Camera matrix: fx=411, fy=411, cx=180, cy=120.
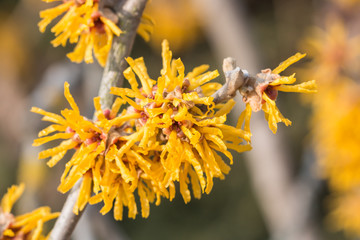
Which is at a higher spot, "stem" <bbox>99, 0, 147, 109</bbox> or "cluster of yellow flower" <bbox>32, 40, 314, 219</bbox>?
"stem" <bbox>99, 0, 147, 109</bbox>

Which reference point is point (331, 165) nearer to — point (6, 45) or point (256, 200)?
point (256, 200)

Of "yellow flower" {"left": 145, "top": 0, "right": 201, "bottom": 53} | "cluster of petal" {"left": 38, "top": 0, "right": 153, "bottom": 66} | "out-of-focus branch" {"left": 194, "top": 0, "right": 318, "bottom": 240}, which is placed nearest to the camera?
"cluster of petal" {"left": 38, "top": 0, "right": 153, "bottom": 66}

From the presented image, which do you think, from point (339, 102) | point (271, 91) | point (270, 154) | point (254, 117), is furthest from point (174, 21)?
point (271, 91)

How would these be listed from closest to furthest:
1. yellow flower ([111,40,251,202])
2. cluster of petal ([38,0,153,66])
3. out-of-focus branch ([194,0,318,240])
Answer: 1. yellow flower ([111,40,251,202])
2. cluster of petal ([38,0,153,66])
3. out-of-focus branch ([194,0,318,240])

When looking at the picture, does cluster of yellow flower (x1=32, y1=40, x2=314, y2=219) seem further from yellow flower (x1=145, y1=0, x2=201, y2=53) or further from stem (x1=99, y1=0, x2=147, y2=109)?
yellow flower (x1=145, y1=0, x2=201, y2=53)

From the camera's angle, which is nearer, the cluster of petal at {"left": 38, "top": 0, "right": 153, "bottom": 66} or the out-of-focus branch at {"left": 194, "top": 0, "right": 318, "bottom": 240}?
the cluster of petal at {"left": 38, "top": 0, "right": 153, "bottom": 66}

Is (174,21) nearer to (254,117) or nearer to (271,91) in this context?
(254,117)

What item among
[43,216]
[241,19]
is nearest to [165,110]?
Result: [43,216]

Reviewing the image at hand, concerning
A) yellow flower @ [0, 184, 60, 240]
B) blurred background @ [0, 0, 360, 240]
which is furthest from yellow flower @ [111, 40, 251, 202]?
blurred background @ [0, 0, 360, 240]
